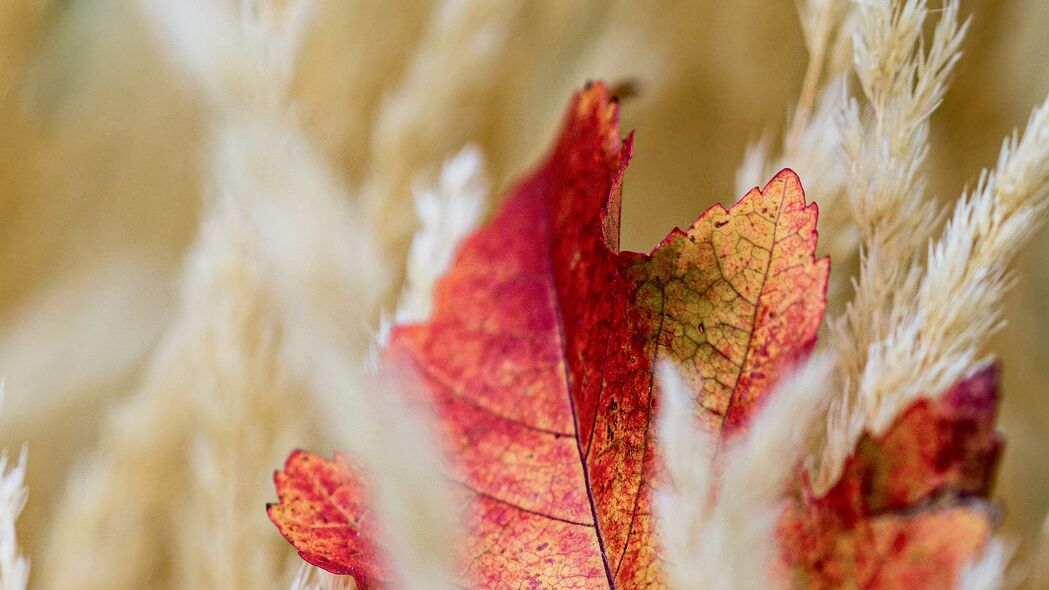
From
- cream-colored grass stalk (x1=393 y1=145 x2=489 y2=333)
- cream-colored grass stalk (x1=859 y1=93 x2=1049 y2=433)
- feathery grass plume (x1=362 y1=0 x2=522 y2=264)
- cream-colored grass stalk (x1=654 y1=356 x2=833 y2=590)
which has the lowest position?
cream-colored grass stalk (x1=654 y1=356 x2=833 y2=590)

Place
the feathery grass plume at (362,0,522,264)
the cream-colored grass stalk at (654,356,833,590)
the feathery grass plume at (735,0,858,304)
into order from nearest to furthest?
the cream-colored grass stalk at (654,356,833,590) < the feathery grass plume at (735,0,858,304) < the feathery grass plume at (362,0,522,264)

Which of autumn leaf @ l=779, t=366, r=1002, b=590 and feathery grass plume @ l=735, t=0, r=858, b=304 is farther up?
feathery grass plume @ l=735, t=0, r=858, b=304

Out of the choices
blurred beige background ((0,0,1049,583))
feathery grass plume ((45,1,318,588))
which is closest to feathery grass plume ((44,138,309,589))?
feathery grass plume ((45,1,318,588))

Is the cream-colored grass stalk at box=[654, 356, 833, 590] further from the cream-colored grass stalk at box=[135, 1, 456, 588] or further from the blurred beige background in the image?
the blurred beige background

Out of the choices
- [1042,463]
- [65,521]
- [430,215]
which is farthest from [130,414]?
[1042,463]

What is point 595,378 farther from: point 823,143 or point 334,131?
point 334,131

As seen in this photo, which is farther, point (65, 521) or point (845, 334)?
point (65, 521)

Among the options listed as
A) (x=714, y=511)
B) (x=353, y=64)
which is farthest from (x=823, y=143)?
(x=353, y=64)

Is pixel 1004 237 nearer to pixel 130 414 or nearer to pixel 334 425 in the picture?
pixel 334 425
